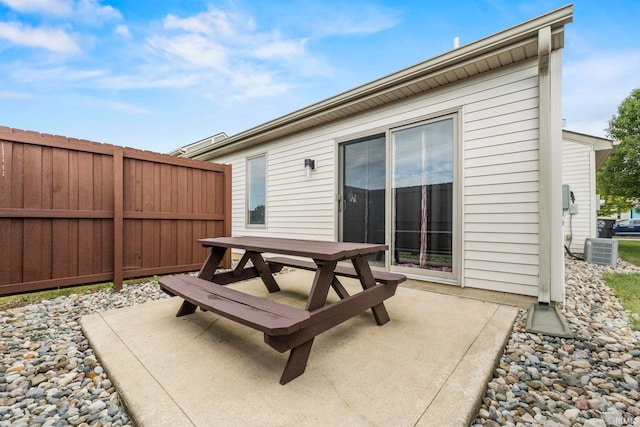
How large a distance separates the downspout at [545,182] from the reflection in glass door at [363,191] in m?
1.68

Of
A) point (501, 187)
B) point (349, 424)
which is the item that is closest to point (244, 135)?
point (501, 187)

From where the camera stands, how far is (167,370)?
1.43 meters

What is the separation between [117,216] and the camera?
306 centimetres

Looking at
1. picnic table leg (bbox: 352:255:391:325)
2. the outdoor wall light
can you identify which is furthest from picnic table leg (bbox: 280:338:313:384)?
the outdoor wall light

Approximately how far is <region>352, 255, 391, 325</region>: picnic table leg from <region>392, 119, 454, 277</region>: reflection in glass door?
146 cm

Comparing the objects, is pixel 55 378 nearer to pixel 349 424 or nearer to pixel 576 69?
pixel 349 424

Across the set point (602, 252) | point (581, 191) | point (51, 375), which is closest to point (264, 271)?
point (51, 375)

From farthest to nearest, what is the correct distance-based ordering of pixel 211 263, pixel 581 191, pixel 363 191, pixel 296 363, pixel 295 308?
1. pixel 581 191
2. pixel 363 191
3. pixel 211 263
4. pixel 295 308
5. pixel 296 363

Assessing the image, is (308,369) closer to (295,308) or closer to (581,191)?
(295,308)

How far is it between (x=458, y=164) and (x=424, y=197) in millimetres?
531

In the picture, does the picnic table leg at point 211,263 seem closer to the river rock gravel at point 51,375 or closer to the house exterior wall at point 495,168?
the river rock gravel at point 51,375

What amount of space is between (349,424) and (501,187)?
107 inches

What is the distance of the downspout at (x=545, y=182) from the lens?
8.06 ft

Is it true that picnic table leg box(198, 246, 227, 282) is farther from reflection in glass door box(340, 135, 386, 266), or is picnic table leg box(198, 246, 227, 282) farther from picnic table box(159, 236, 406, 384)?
reflection in glass door box(340, 135, 386, 266)
